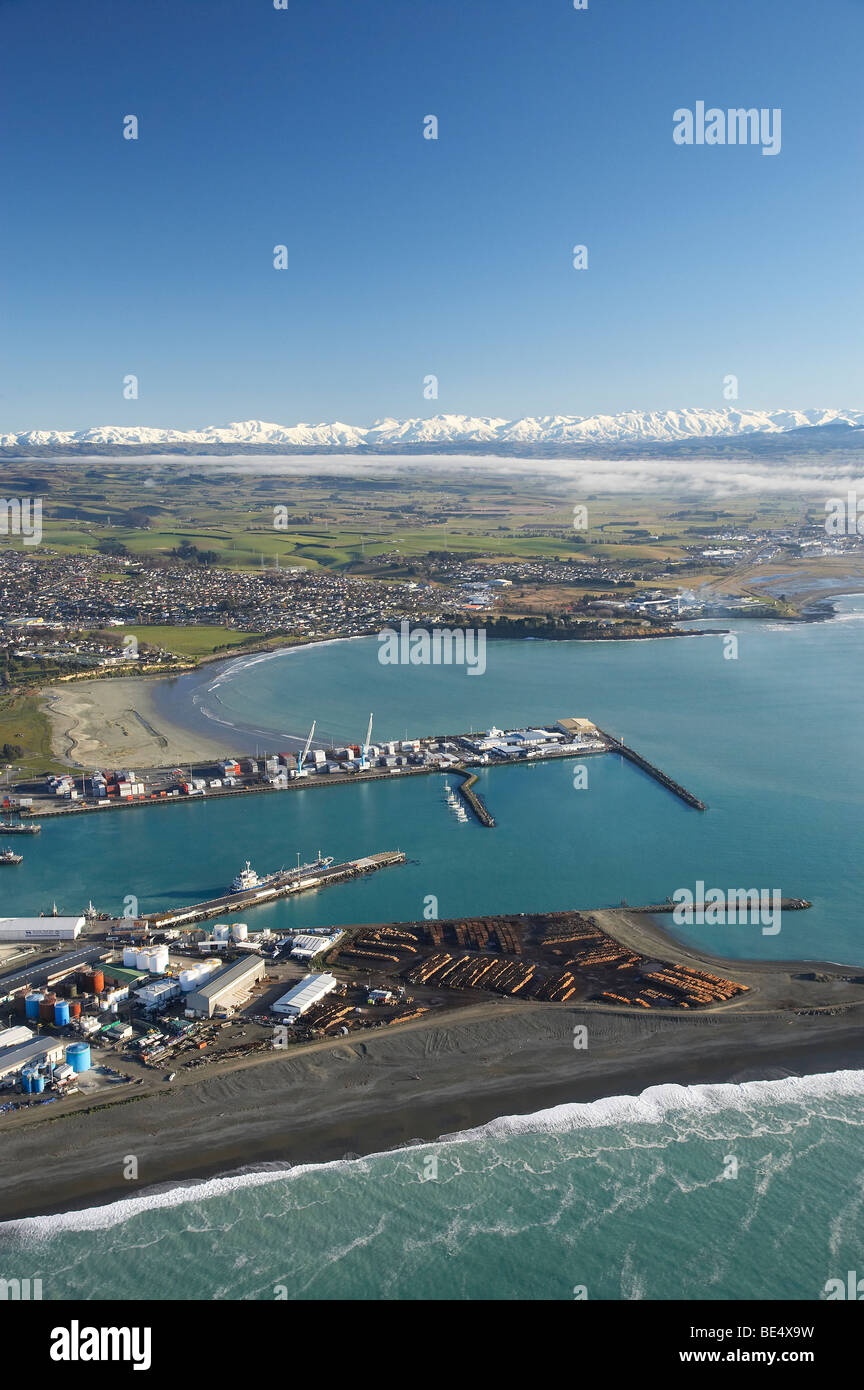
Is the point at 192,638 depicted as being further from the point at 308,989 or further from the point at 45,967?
the point at 308,989

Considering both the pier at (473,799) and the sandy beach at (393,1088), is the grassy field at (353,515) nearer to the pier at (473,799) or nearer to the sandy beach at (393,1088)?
the pier at (473,799)

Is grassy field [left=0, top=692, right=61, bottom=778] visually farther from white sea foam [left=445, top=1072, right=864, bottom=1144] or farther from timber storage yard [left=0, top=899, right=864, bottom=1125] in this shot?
white sea foam [left=445, top=1072, right=864, bottom=1144]

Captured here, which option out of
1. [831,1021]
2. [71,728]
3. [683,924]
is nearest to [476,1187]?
[831,1021]

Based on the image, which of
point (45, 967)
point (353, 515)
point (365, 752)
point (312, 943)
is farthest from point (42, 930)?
point (353, 515)

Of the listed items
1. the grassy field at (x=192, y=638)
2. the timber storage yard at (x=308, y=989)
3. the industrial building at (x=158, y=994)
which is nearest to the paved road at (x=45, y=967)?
the timber storage yard at (x=308, y=989)

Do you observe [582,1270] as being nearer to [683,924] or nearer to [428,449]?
[683,924]
